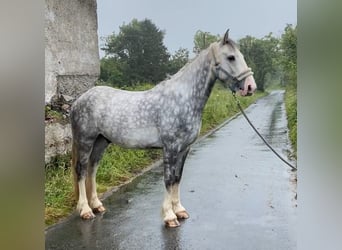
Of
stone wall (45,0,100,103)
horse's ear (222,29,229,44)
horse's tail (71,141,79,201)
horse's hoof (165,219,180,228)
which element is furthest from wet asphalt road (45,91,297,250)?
stone wall (45,0,100,103)

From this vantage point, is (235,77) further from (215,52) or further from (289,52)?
(289,52)

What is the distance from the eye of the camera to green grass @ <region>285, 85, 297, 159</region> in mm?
1891

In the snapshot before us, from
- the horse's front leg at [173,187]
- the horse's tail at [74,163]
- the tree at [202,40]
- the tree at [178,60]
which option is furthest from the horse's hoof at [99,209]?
the tree at [202,40]

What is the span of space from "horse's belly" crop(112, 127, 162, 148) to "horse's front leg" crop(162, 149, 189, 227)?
0.22 feet

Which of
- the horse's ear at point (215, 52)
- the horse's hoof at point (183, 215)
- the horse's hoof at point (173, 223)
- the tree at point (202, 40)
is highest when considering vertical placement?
the tree at point (202, 40)

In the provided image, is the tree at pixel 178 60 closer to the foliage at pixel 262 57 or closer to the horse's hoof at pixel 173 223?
the foliage at pixel 262 57

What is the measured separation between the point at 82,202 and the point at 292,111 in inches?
36.8

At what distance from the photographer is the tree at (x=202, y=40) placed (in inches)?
75.7

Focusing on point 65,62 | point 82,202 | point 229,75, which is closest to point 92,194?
point 82,202

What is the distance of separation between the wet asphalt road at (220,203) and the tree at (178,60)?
0.31m

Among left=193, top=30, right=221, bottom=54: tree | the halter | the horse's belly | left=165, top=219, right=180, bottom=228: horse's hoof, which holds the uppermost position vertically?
left=193, top=30, right=221, bottom=54: tree

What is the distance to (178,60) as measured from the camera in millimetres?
1974

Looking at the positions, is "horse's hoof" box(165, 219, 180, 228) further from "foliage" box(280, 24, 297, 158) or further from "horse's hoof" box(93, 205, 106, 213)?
"foliage" box(280, 24, 297, 158)
